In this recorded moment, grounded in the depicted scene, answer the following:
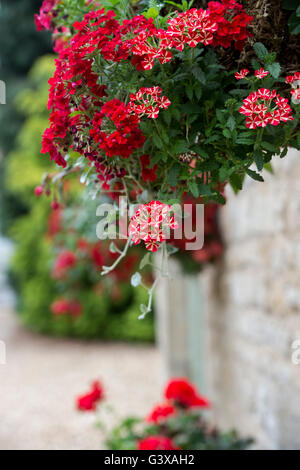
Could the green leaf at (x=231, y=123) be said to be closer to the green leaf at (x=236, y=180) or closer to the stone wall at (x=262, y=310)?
the green leaf at (x=236, y=180)

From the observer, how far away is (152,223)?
0.78 meters

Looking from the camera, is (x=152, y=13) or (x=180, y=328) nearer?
(x=152, y=13)

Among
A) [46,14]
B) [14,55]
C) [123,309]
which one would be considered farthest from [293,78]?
[14,55]

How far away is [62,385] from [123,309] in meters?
2.48

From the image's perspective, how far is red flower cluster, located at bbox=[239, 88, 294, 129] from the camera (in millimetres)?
780

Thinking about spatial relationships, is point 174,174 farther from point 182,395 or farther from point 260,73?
point 182,395

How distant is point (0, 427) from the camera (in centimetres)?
406

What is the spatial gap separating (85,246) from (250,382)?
7.17ft

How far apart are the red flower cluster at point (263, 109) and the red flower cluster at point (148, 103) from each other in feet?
0.39

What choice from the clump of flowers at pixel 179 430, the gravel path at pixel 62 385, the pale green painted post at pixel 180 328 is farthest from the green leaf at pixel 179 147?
the pale green painted post at pixel 180 328

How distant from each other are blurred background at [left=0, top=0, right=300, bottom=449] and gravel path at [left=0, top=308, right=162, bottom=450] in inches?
0.6

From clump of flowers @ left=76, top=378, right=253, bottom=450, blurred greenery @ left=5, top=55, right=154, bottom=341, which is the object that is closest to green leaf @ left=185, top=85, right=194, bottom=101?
clump of flowers @ left=76, top=378, right=253, bottom=450
